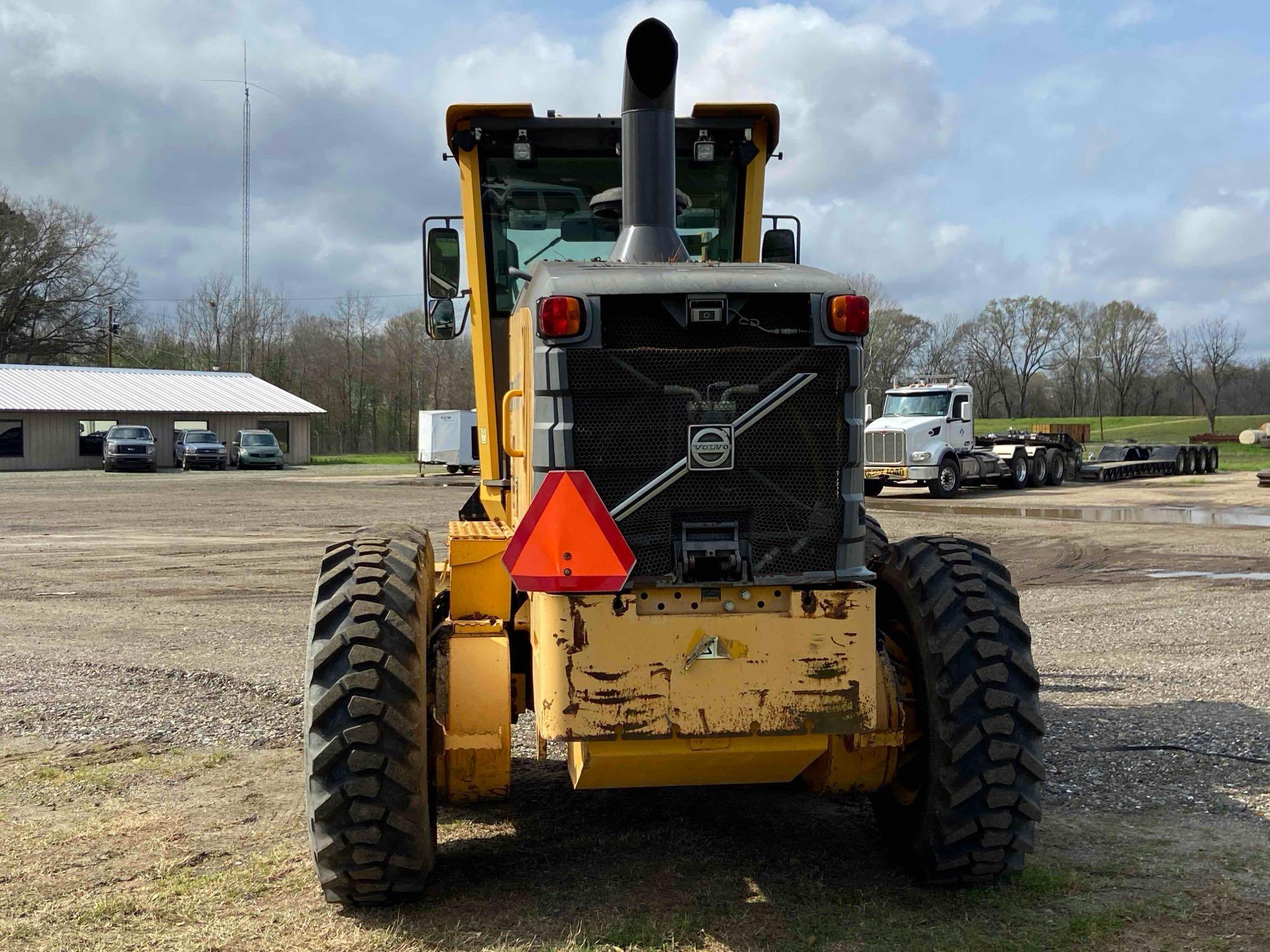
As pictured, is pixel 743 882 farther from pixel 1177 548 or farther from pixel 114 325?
pixel 114 325

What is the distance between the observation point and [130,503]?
27.3 meters

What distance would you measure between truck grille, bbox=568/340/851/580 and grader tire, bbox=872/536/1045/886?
572 millimetres

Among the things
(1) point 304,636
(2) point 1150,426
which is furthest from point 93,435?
(2) point 1150,426

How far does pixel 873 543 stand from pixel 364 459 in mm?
58777

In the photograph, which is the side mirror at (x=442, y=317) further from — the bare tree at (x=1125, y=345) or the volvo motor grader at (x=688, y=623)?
the bare tree at (x=1125, y=345)

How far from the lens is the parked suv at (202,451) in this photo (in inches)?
1842

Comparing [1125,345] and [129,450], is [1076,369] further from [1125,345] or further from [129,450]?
[129,450]

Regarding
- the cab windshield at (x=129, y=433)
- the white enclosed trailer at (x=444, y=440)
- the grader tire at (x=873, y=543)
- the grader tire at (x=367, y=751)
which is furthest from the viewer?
the cab windshield at (x=129, y=433)

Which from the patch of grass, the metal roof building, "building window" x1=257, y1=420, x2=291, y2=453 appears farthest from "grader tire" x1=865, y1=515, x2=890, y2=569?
"building window" x1=257, y1=420, x2=291, y2=453

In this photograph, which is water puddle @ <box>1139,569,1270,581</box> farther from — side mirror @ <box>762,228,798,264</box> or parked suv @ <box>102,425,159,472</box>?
parked suv @ <box>102,425,159,472</box>

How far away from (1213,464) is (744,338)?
4497cm

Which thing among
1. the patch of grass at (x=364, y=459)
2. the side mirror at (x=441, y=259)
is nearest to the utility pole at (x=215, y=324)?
the patch of grass at (x=364, y=459)

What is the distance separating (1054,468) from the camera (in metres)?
35.2

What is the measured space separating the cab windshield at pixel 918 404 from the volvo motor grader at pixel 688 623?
2661 cm
